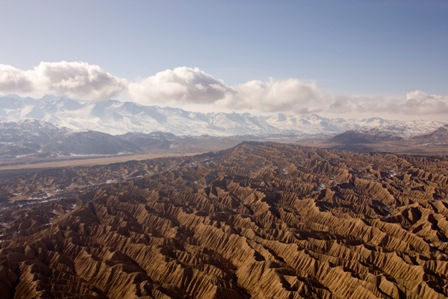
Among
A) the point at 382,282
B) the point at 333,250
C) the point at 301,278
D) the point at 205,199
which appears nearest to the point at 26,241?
the point at 205,199

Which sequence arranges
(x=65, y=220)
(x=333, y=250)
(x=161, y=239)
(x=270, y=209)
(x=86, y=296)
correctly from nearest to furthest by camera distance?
(x=86, y=296), (x=333, y=250), (x=161, y=239), (x=65, y=220), (x=270, y=209)

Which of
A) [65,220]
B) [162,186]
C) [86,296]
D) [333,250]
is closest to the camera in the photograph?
[86,296]

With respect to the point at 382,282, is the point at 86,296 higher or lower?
lower

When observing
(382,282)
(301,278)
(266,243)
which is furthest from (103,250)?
(382,282)

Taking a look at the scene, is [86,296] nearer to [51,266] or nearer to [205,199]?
[51,266]

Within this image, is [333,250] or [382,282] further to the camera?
[333,250]

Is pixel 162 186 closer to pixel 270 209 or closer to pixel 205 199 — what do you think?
pixel 205 199
